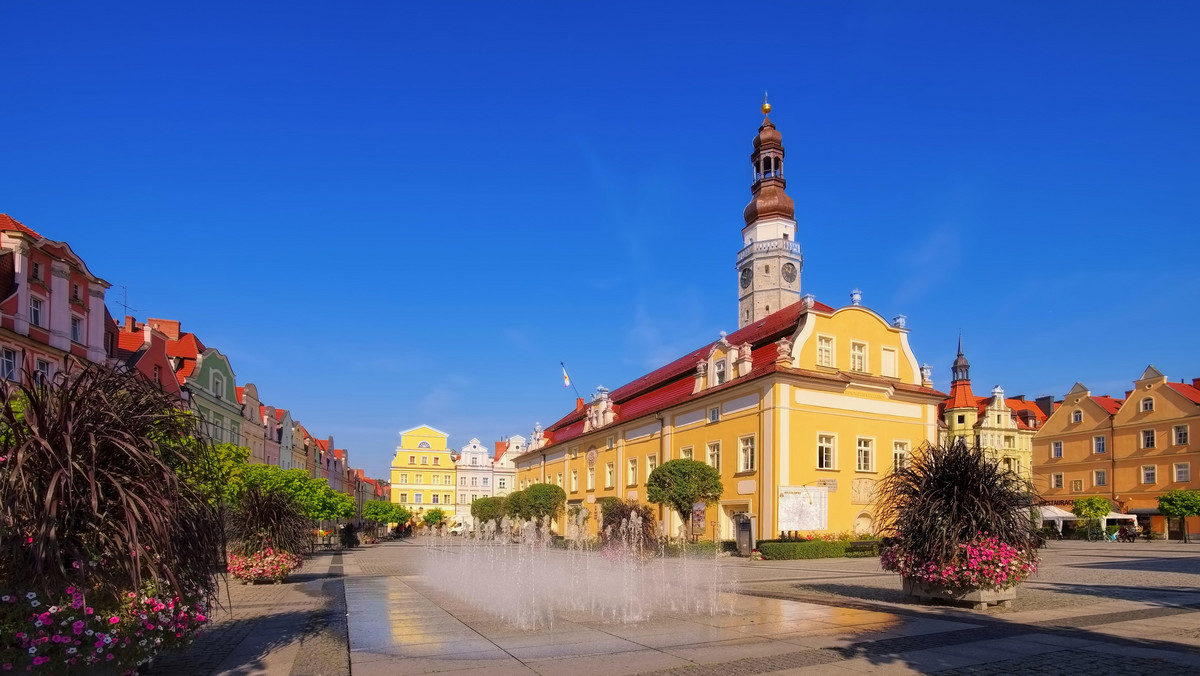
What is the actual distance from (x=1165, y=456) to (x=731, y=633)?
63.8m

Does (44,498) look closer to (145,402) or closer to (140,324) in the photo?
(145,402)

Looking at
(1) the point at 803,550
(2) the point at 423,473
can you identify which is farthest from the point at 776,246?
(2) the point at 423,473

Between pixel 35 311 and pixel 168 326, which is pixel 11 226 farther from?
pixel 168 326

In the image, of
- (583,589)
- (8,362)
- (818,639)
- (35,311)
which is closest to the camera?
(818,639)

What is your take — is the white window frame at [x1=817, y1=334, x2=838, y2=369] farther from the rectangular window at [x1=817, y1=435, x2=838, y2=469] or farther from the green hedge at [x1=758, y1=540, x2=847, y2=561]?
the green hedge at [x1=758, y1=540, x2=847, y2=561]

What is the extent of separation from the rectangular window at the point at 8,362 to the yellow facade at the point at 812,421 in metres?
28.8

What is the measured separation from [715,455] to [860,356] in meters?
8.53

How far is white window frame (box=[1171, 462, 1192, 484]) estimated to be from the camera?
190 ft

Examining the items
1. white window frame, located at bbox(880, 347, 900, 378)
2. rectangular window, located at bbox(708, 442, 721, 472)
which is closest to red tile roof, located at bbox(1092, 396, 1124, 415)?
white window frame, located at bbox(880, 347, 900, 378)

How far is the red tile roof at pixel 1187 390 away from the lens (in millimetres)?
59275

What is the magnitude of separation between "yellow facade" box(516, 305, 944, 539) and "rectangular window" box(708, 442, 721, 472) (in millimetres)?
59

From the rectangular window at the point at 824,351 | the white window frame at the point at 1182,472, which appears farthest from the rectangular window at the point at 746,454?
the white window frame at the point at 1182,472

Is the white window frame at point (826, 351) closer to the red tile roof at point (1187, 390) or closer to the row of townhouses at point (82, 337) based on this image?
the row of townhouses at point (82, 337)

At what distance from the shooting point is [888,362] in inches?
1563
